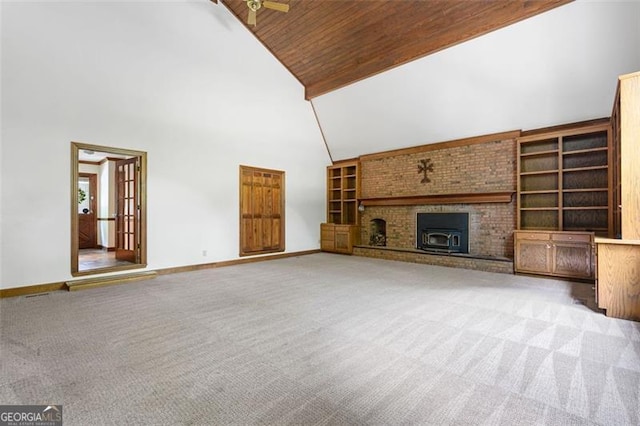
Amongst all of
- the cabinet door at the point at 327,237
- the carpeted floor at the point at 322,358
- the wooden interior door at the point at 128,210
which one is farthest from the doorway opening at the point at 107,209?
the cabinet door at the point at 327,237

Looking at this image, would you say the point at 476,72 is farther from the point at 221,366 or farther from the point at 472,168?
the point at 221,366

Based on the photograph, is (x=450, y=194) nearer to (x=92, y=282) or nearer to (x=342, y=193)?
(x=342, y=193)

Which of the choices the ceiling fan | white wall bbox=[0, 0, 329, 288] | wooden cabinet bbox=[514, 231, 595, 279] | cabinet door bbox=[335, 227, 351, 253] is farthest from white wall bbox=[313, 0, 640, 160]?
cabinet door bbox=[335, 227, 351, 253]

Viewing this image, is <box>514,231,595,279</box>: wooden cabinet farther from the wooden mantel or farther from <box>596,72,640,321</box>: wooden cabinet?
<box>596,72,640,321</box>: wooden cabinet

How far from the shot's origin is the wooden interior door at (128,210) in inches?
208

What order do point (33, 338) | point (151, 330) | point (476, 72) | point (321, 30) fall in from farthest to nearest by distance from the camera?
point (321, 30), point (476, 72), point (151, 330), point (33, 338)

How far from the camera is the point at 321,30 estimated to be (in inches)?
229

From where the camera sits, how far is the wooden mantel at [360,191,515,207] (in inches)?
228

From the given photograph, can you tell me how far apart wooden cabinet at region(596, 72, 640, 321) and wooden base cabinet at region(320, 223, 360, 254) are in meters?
5.32

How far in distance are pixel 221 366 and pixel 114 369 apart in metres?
0.75

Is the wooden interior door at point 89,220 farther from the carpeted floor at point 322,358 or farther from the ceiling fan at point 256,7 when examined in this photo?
the ceiling fan at point 256,7

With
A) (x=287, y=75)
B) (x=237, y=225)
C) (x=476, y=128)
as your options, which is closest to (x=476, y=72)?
(x=476, y=128)

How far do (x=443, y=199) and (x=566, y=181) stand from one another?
7.05 feet

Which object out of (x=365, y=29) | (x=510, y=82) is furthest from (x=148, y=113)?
(x=510, y=82)
